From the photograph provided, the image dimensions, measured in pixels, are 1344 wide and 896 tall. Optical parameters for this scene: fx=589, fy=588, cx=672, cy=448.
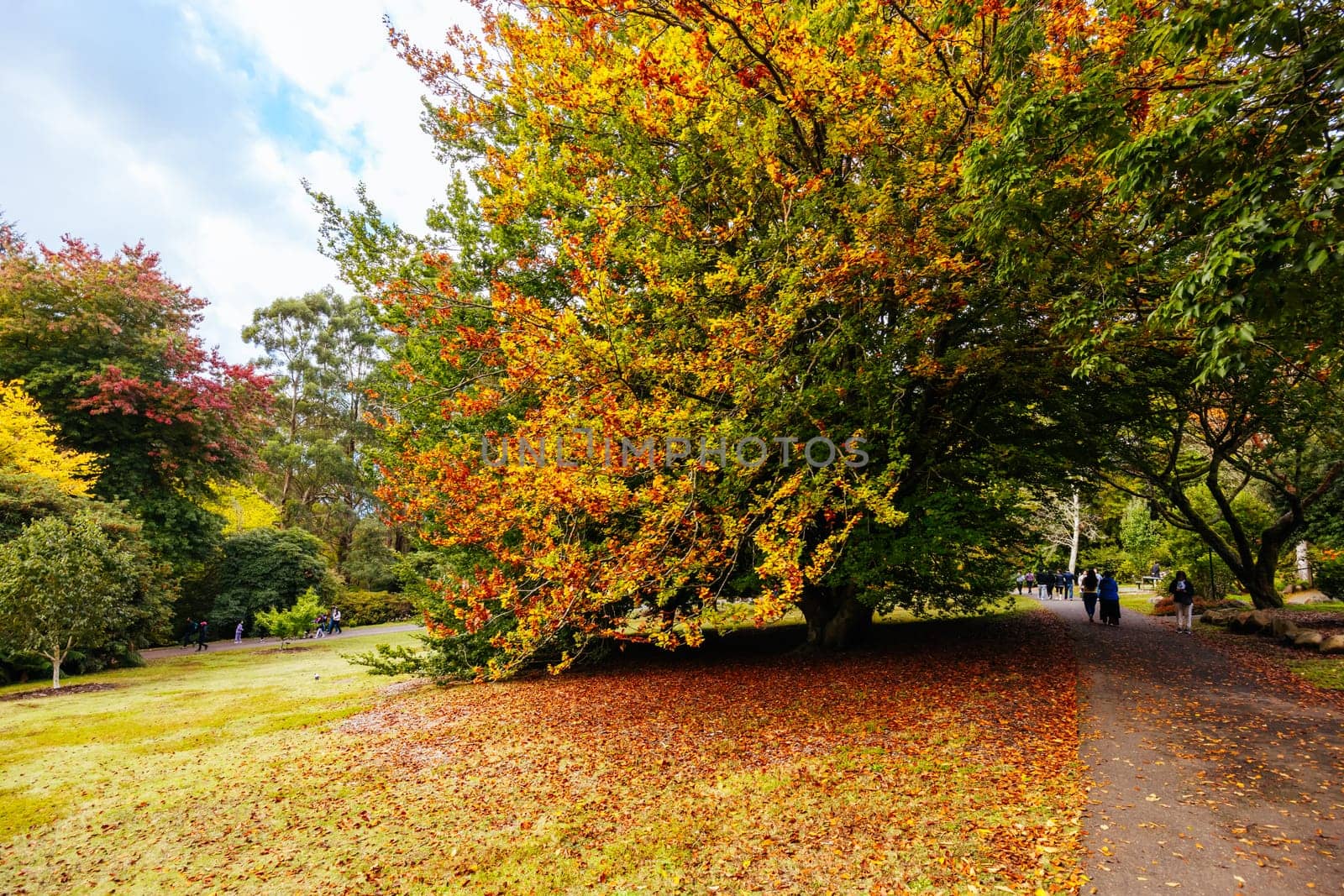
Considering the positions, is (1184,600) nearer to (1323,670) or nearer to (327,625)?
(1323,670)

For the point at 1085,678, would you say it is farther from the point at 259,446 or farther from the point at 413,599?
the point at 259,446

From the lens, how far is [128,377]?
1939 centimetres

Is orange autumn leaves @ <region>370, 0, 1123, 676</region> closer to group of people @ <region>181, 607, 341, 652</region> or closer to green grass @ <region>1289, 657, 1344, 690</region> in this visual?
green grass @ <region>1289, 657, 1344, 690</region>

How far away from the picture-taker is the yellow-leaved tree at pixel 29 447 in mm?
16156

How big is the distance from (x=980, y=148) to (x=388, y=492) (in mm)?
7871

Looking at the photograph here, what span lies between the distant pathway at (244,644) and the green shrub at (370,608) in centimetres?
67

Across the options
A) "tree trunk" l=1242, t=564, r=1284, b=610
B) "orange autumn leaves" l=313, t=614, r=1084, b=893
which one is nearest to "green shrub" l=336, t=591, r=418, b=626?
"orange autumn leaves" l=313, t=614, r=1084, b=893

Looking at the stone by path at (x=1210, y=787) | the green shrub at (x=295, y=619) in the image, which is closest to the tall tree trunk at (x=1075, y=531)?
the stone by path at (x=1210, y=787)

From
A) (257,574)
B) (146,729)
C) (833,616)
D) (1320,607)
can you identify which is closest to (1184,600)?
(1320,607)

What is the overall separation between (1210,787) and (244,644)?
28369 mm

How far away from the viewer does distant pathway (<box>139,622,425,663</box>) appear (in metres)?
20.2

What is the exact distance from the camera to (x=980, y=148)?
524cm

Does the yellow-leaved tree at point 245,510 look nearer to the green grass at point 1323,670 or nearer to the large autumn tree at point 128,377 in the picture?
the large autumn tree at point 128,377

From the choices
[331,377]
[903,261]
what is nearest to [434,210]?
[903,261]
